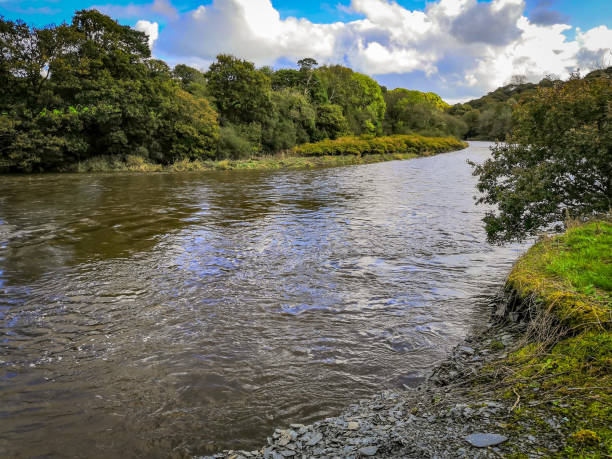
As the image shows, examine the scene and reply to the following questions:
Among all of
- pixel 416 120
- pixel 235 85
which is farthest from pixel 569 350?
pixel 416 120

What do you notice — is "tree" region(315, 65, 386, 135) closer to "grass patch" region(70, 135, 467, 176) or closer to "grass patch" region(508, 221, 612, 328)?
"grass patch" region(70, 135, 467, 176)

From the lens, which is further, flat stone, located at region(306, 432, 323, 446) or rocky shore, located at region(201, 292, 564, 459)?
flat stone, located at region(306, 432, 323, 446)

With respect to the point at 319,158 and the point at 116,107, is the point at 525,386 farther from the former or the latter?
the point at 319,158

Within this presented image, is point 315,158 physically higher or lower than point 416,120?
lower

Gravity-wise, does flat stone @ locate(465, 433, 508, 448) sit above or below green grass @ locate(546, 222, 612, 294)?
below

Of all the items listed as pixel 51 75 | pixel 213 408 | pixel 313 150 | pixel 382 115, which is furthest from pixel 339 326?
pixel 382 115

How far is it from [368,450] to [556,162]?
792 centimetres

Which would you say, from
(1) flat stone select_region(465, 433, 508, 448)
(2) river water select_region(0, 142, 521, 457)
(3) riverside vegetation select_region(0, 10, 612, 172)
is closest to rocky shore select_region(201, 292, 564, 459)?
(1) flat stone select_region(465, 433, 508, 448)

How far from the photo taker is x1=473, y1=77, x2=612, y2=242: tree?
323 inches

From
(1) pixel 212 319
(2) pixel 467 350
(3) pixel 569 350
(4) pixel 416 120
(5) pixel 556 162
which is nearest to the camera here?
(3) pixel 569 350

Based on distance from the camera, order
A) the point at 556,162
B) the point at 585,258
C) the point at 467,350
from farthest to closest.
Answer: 1. the point at 556,162
2. the point at 585,258
3. the point at 467,350

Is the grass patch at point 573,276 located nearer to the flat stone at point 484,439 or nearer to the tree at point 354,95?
the flat stone at point 484,439

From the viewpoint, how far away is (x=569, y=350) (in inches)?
151

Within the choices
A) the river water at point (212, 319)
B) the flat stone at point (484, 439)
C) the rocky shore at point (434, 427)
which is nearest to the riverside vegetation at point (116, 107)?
the river water at point (212, 319)
